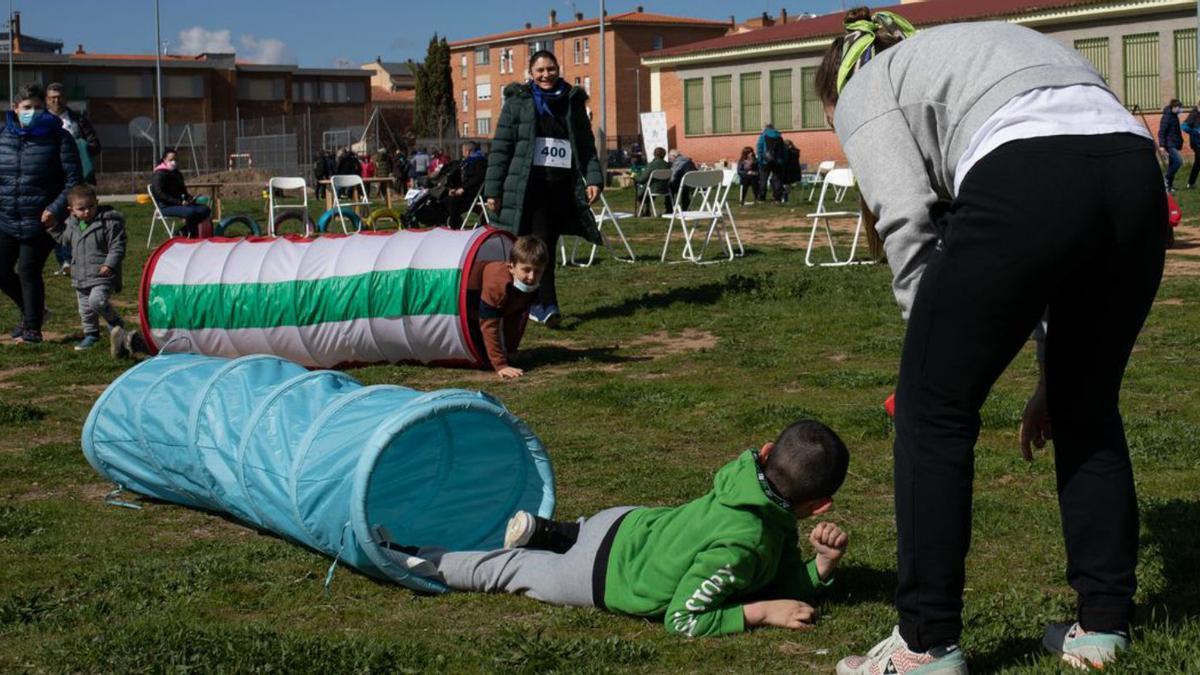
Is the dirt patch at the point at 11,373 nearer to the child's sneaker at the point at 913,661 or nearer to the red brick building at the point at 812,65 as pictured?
the child's sneaker at the point at 913,661

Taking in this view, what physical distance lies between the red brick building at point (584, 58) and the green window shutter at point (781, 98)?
79.1ft

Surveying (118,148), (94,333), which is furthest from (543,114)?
(118,148)

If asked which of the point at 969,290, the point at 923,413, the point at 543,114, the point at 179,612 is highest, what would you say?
the point at 543,114

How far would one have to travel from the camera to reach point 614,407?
27.3ft

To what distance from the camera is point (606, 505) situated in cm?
595

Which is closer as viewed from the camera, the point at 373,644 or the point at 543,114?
the point at 373,644

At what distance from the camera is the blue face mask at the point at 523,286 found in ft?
30.6

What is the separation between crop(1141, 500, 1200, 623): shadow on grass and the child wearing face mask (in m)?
4.66

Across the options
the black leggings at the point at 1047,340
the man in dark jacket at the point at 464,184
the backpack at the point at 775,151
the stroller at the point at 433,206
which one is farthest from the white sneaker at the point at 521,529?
the backpack at the point at 775,151

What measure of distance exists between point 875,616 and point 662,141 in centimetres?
4246

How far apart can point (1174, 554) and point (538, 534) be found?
2.02 metres

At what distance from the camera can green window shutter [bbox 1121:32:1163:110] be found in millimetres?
40938

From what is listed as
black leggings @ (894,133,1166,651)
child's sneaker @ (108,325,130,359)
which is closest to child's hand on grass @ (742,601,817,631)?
black leggings @ (894,133,1166,651)

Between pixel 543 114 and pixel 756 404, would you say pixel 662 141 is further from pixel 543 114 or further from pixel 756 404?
pixel 756 404
